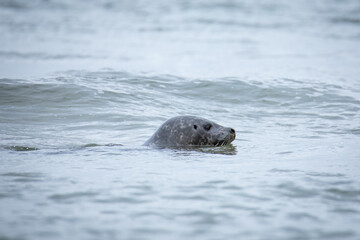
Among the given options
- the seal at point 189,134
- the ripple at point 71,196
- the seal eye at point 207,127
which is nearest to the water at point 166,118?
the ripple at point 71,196

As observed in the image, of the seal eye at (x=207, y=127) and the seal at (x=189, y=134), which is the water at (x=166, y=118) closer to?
the seal at (x=189, y=134)

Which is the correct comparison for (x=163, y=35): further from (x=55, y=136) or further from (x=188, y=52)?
(x=55, y=136)

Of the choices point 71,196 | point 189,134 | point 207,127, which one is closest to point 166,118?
point 207,127

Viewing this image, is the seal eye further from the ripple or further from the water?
the ripple

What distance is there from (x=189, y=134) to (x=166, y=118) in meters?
2.98

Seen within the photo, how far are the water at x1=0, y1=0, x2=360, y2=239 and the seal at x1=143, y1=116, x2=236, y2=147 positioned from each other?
24 centimetres

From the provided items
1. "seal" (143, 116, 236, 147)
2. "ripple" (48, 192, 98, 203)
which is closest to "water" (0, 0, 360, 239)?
"ripple" (48, 192, 98, 203)

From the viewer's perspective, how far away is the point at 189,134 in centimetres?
877

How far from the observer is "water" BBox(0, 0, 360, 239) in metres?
5.15

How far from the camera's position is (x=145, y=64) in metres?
18.8

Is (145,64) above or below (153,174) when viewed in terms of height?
above

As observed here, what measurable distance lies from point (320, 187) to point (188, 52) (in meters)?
16.3

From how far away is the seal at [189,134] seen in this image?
872 cm

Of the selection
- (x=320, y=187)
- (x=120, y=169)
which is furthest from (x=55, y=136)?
(x=320, y=187)
